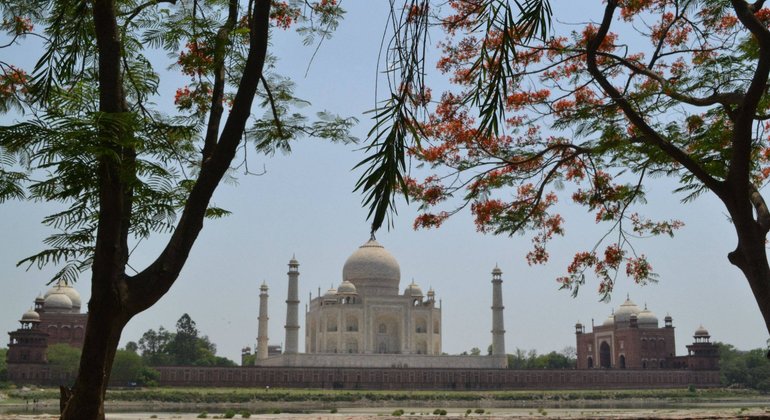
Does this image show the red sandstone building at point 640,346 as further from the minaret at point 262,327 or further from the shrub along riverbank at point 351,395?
the minaret at point 262,327

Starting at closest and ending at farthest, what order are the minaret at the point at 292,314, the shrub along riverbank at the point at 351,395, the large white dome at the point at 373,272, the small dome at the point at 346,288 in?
the shrub along riverbank at the point at 351,395 < the minaret at the point at 292,314 < the small dome at the point at 346,288 < the large white dome at the point at 373,272

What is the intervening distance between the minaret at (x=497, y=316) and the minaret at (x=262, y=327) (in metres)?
13.4

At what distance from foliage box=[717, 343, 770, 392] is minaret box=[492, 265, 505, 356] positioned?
13.5 m

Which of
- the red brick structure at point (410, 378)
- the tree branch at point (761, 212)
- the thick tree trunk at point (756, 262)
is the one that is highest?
the tree branch at point (761, 212)

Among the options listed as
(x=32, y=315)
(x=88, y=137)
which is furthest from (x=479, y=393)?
(x=88, y=137)

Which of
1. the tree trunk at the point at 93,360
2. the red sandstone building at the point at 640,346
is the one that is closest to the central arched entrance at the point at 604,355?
the red sandstone building at the point at 640,346

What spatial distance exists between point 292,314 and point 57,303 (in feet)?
50.9

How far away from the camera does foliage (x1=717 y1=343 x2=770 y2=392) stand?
45.5m

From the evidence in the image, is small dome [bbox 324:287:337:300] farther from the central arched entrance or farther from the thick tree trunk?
the thick tree trunk

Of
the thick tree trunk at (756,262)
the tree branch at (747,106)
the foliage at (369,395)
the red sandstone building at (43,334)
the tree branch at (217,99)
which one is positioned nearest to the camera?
the tree branch at (217,99)

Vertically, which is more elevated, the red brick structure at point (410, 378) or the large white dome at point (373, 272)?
the large white dome at point (373, 272)

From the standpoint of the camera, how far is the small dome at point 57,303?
160ft

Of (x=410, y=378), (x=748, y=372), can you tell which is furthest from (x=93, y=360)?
A: (x=748, y=372)

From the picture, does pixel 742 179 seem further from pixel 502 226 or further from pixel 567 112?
pixel 502 226
